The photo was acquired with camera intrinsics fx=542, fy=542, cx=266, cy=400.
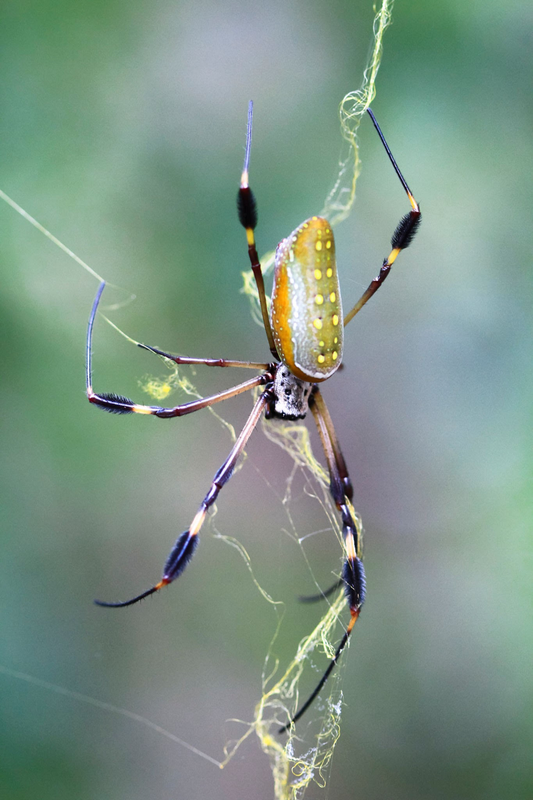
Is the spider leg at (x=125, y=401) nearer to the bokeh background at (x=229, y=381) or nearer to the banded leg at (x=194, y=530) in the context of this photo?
the banded leg at (x=194, y=530)

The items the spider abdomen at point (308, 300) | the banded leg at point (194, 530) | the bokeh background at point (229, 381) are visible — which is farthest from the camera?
the bokeh background at point (229, 381)

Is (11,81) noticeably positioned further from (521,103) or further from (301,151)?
(521,103)

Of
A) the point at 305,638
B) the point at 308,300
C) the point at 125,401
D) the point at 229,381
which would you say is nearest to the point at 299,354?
the point at 308,300

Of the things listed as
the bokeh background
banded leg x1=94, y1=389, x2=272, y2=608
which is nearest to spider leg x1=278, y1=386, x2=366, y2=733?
banded leg x1=94, y1=389, x2=272, y2=608

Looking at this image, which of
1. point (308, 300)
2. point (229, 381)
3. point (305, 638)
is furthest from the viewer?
point (229, 381)

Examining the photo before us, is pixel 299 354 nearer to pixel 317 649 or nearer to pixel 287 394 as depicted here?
pixel 287 394

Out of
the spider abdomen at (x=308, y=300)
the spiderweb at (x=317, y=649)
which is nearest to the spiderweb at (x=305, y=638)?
the spiderweb at (x=317, y=649)

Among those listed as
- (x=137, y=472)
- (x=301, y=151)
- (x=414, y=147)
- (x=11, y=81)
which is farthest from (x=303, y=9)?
(x=137, y=472)
